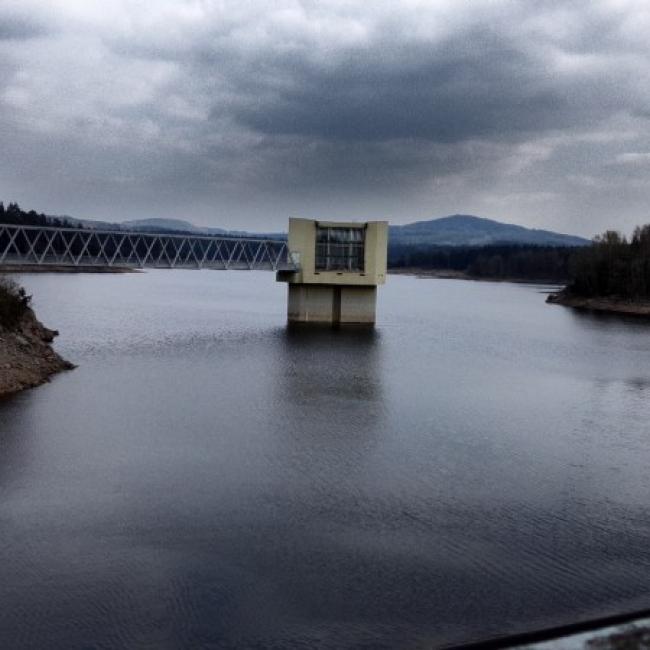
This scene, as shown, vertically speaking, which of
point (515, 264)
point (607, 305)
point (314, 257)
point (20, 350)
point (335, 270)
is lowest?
point (607, 305)

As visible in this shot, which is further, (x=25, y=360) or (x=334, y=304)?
(x=334, y=304)

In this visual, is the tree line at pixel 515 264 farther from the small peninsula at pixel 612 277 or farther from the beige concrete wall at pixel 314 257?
the beige concrete wall at pixel 314 257

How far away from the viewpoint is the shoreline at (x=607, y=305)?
7712 cm

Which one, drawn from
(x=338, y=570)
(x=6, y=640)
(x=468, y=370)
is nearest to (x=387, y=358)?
(x=468, y=370)

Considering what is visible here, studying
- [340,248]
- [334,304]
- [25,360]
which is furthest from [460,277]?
[25,360]

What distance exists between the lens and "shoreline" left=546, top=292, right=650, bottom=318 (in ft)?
253

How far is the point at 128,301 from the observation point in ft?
228

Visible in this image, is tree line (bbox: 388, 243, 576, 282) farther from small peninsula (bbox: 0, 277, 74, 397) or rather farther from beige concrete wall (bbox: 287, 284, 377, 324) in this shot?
small peninsula (bbox: 0, 277, 74, 397)

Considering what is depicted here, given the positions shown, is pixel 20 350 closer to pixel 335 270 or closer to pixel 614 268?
pixel 335 270

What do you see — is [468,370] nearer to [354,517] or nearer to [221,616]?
[354,517]

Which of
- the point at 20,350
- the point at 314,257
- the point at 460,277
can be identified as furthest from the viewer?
the point at 460,277

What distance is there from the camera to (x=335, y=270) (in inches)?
1993

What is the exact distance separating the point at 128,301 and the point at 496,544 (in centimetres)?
6132

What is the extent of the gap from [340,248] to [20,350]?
28104mm
